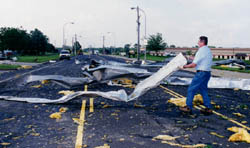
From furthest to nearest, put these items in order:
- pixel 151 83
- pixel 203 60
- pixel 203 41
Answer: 1. pixel 151 83
2. pixel 203 41
3. pixel 203 60

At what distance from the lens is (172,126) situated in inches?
221

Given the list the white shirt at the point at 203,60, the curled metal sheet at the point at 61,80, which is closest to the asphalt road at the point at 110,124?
the white shirt at the point at 203,60

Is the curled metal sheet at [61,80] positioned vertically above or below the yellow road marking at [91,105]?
above

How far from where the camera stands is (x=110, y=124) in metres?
5.79

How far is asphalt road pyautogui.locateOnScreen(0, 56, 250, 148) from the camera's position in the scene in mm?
4648

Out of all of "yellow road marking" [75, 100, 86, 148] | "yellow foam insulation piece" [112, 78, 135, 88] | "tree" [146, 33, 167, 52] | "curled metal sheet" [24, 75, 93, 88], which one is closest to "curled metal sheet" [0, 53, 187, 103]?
"yellow road marking" [75, 100, 86, 148]

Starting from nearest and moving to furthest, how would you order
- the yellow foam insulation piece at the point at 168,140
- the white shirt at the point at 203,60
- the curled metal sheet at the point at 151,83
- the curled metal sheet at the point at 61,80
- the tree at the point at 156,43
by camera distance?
the yellow foam insulation piece at the point at 168,140, the white shirt at the point at 203,60, the curled metal sheet at the point at 151,83, the curled metal sheet at the point at 61,80, the tree at the point at 156,43

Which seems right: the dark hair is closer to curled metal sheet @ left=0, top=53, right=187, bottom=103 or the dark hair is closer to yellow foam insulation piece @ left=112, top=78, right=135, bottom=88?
curled metal sheet @ left=0, top=53, right=187, bottom=103

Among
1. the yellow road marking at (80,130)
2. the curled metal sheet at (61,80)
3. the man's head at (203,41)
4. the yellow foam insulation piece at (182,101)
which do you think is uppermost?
the man's head at (203,41)

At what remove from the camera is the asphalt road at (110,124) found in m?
4.65

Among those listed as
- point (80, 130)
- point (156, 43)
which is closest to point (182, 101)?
point (80, 130)

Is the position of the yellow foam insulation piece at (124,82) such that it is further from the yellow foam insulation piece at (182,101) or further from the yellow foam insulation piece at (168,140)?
the yellow foam insulation piece at (168,140)

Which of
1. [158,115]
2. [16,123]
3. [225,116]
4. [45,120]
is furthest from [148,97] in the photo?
[16,123]

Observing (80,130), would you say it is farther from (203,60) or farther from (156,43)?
(156,43)
